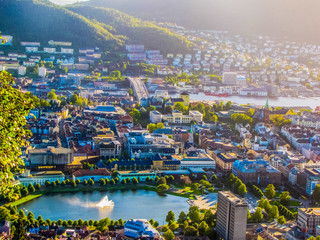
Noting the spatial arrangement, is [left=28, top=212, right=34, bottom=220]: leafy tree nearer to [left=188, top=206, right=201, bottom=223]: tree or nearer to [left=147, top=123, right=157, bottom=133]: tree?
[left=188, top=206, right=201, bottom=223]: tree

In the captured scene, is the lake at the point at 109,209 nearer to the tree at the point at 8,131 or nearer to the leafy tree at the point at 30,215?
the leafy tree at the point at 30,215

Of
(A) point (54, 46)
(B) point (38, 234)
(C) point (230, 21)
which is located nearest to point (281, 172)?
(B) point (38, 234)

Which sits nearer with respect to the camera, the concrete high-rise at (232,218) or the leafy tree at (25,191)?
the concrete high-rise at (232,218)

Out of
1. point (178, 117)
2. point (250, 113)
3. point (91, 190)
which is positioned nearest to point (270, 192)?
point (91, 190)

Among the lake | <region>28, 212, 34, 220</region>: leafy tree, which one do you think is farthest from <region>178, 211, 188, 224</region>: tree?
<region>28, 212, 34, 220</region>: leafy tree

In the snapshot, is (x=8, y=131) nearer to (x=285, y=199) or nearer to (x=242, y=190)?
(x=285, y=199)

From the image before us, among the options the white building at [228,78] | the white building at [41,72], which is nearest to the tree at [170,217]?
the white building at [41,72]
